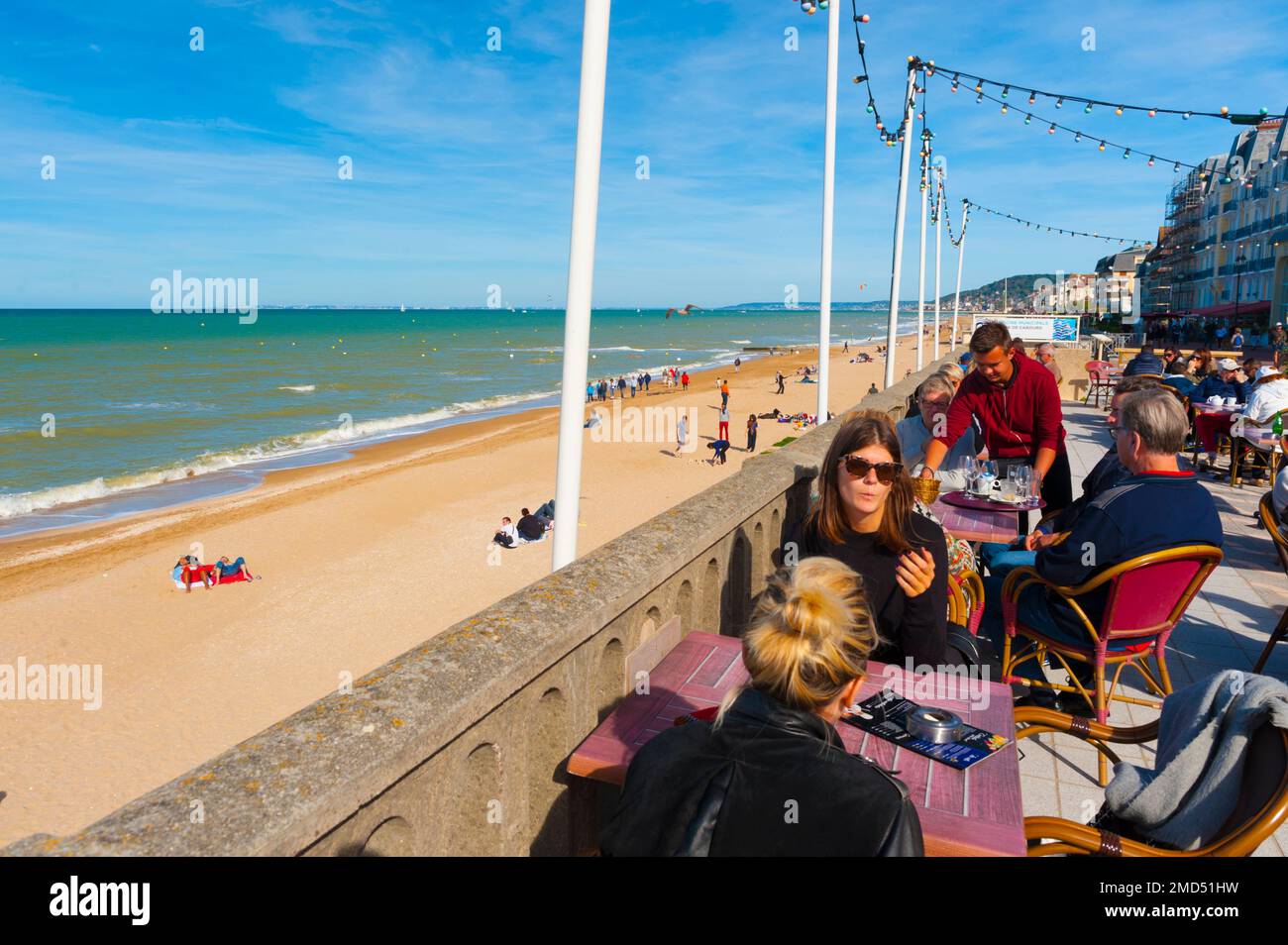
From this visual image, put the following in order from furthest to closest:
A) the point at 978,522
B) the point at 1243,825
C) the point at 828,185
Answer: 1. the point at 828,185
2. the point at 978,522
3. the point at 1243,825

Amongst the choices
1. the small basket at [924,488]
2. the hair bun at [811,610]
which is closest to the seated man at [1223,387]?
the small basket at [924,488]

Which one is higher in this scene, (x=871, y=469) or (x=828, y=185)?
(x=828, y=185)

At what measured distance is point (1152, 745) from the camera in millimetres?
4062

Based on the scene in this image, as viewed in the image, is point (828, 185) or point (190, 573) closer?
point (828, 185)

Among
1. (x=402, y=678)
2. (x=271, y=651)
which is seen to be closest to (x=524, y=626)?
(x=402, y=678)

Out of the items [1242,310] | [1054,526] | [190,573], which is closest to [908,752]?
[1054,526]

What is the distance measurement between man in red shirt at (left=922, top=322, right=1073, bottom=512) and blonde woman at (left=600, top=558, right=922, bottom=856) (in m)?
4.36

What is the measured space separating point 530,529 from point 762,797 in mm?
16008

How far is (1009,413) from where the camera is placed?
20.1 feet

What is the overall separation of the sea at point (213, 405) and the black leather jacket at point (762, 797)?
2393 centimetres

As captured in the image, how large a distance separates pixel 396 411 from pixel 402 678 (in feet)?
143

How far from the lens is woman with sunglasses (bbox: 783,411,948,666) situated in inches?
132

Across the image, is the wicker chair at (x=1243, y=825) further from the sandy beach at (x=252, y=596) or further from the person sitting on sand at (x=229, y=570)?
→ the person sitting on sand at (x=229, y=570)
